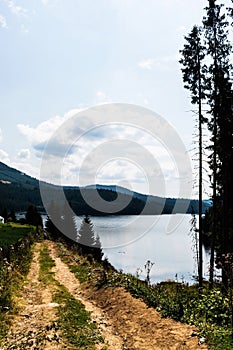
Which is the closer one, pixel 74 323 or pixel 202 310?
pixel 74 323

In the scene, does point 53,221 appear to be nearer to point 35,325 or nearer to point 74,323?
point 74,323

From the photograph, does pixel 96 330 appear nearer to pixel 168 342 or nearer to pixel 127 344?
pixel 127 344

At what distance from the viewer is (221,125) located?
18078mm

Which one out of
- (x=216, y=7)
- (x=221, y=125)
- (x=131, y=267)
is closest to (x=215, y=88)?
(x=221, y=125)

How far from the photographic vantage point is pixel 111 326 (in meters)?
8.61

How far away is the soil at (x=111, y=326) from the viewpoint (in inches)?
275

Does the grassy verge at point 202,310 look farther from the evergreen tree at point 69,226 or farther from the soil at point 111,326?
the evergreen tree at point 69,226

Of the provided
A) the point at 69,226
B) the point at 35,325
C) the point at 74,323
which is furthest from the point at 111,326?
the point at 69,226

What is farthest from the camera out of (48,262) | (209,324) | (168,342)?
(48,262)

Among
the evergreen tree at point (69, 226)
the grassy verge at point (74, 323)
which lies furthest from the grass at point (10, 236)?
the evergreen tree at point (69, 226)

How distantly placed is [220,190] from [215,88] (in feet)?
25.8

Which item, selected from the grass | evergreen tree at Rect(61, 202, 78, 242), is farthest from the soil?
evergreen tree at Rect(61, 202, 78, 242)

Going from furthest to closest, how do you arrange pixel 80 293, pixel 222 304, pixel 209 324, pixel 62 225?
pixel 62 225
pixel 80 293
pixel 222 304
pixel 209 324

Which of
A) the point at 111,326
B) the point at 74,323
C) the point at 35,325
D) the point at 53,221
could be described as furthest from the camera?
the point at 53,221
